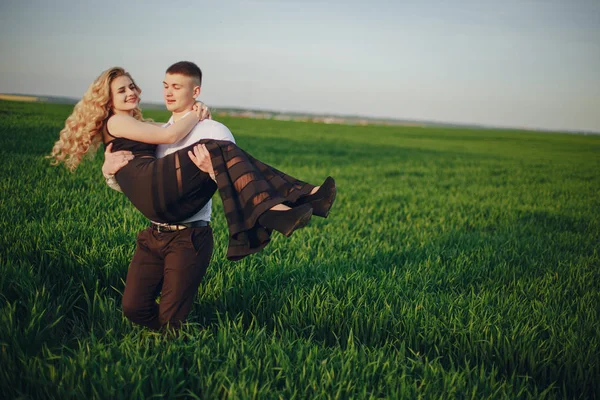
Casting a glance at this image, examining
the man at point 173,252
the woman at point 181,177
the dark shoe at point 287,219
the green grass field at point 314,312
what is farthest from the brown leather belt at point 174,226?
the green grass field at point 314,312

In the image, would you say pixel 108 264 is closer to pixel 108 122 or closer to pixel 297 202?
pixel 108 122

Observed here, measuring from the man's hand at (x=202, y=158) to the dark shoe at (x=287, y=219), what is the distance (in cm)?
41

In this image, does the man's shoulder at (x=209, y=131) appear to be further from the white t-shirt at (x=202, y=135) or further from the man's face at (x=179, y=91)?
the man's face at (x=179, y=91)

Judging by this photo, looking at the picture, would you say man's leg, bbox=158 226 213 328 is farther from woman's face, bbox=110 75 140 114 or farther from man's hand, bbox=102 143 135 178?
woman's face, bbox=110 75 140 114

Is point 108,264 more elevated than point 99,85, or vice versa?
point 99,85

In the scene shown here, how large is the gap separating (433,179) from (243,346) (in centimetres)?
1109

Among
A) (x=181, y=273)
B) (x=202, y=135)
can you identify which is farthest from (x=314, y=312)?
(x=202, y=135)

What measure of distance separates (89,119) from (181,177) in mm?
773

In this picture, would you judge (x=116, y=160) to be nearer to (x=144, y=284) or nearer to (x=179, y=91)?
(x=179, y=91)

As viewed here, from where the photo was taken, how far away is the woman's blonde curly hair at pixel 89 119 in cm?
242

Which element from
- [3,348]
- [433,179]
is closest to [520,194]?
[433,179]

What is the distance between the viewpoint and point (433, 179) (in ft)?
40.2

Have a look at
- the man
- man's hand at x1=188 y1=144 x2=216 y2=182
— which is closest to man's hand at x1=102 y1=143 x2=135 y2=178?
the man

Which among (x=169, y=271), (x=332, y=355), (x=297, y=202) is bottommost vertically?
(x=332, y=355)
